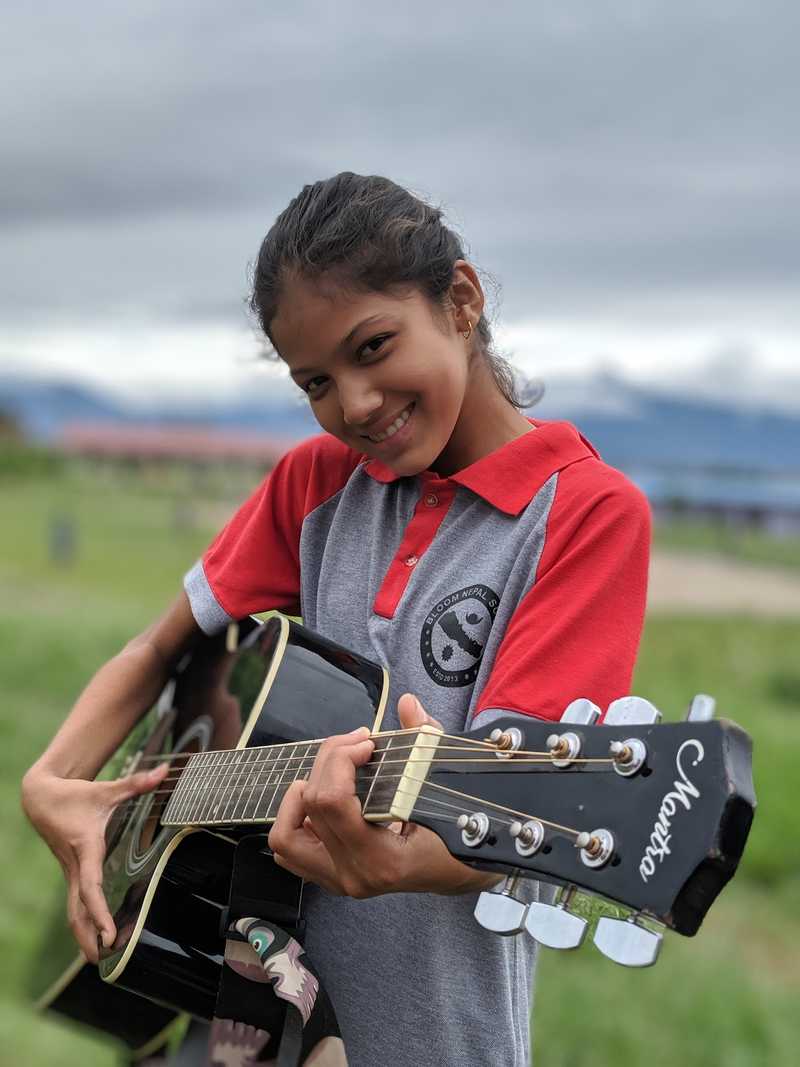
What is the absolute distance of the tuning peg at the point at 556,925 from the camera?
1125 millimetres

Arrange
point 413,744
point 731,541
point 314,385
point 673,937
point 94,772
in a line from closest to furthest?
point 413,744
point 314,385
point 94,772
point 673,937
point 731,541

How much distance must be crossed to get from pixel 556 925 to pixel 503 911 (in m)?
0.08

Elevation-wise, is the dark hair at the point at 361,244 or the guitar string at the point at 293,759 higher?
the dark hair at the point at 361,244

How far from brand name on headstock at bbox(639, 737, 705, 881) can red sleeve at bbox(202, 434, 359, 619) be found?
84 cm

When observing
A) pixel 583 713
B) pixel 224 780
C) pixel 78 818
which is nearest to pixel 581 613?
pixel 583 713

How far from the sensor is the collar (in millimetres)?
1530

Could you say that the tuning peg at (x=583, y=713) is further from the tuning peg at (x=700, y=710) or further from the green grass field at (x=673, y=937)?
the green grass field at (x=673, y=937)

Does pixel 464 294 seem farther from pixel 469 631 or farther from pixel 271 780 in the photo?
pixel 271 780

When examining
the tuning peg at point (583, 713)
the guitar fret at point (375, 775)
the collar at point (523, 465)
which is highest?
the collar at point (523, 465)

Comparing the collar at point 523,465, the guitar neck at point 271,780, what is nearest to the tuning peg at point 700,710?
the guitar neck at point 271,780

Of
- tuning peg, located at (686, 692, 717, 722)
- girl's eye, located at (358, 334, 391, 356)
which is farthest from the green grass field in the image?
tuning peg, located at (686, 692, 717, 722)

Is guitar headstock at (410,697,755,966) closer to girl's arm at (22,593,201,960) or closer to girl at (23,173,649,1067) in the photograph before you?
girl at (23,173,649,1067)

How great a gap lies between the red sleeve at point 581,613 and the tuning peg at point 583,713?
0.10 meters

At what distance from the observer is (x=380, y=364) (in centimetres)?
152
